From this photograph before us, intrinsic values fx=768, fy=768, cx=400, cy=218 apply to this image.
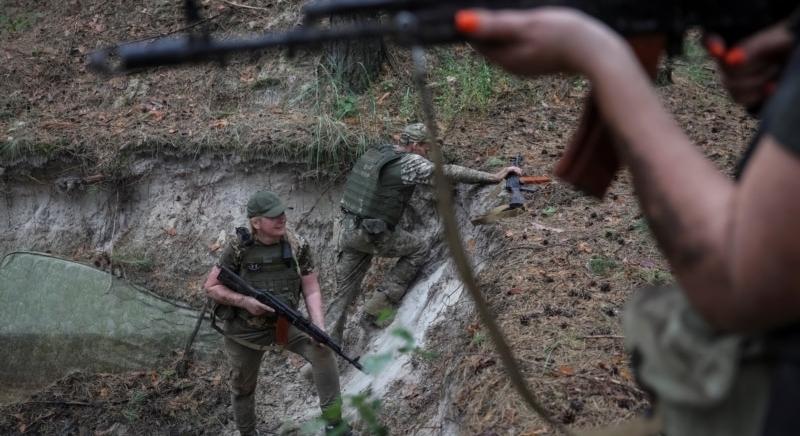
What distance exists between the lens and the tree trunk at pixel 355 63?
10.2m

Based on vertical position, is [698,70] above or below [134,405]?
above

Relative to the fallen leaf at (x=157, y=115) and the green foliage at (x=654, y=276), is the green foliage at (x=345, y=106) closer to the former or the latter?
the fallen leaf at (x=157, y=115)

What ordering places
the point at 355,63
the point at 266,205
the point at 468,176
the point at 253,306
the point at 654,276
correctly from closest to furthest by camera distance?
1. the point at 654,276
2. the point at 253,306
3. the point at 266,205
4. the point at 468,176
5. the point at 355,63

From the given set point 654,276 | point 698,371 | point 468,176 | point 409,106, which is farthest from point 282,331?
point 698,371

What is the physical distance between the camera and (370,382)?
7488 millimetres

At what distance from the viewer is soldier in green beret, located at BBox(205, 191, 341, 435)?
6539mm

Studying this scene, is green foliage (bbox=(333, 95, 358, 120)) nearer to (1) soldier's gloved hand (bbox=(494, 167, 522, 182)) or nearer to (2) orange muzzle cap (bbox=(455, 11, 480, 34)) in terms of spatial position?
(1) soldier's gloved hand (bbox=(494, 167, 522, 182))

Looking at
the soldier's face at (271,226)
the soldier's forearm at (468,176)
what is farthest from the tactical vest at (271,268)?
the soldier's forearm at (468,176)

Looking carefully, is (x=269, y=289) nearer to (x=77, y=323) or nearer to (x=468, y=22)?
(x=77, y=323)

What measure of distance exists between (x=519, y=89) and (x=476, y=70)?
27.0 inches

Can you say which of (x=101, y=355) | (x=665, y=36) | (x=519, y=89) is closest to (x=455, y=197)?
(x=519, y=89)

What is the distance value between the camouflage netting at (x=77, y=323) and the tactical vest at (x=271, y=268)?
7.40 feet

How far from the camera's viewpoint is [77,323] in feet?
28.2

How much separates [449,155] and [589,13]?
7068 mm
